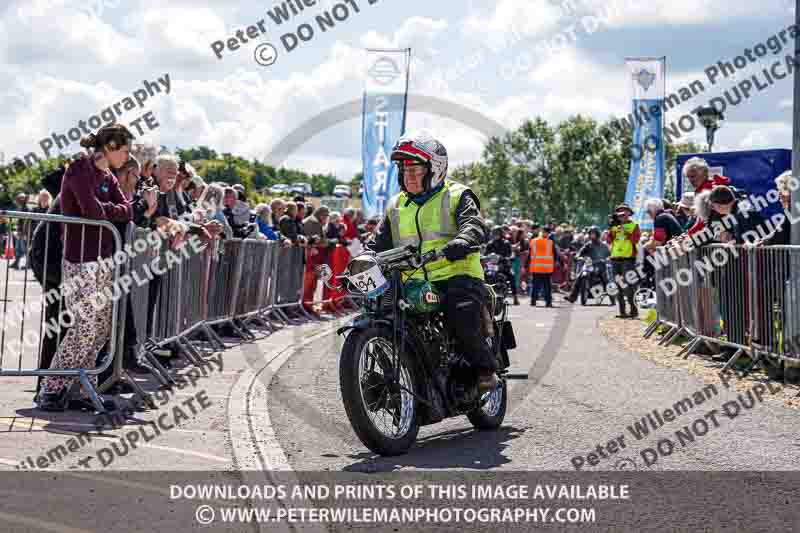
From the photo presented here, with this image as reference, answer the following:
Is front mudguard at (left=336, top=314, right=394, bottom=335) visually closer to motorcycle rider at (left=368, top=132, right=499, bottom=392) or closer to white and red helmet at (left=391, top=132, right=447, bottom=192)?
motorcycle rider at (left=368, top=132, right=499, bottom=392)

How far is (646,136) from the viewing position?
98.0 ft

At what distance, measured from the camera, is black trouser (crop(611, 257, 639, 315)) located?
1964 cm

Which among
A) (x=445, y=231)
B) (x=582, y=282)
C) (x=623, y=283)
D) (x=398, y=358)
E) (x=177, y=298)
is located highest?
(x=582, y=282)

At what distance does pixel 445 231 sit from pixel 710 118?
17.6 meters

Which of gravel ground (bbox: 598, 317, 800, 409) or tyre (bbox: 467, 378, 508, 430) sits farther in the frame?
gravel ground (bbox: 598, 317, 800, 409)

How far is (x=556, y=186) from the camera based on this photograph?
321ft

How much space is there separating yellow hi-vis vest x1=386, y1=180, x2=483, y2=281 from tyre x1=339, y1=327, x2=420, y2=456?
76 cm

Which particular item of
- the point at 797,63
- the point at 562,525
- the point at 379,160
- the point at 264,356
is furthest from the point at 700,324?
the point at 379,160

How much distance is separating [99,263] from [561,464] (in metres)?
3.52

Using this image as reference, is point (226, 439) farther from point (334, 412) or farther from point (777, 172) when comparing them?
point (777, 172)

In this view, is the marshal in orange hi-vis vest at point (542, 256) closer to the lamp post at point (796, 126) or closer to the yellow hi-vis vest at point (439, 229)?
the lamp post at point (796, 126)

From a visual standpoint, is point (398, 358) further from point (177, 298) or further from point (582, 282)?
point (582, 282)

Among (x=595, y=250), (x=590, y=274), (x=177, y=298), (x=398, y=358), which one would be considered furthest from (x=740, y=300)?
(x=590, y=274)

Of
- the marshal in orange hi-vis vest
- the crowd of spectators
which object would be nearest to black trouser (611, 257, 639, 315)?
the marshal in orange hi-vis vest
